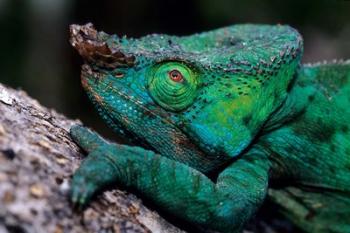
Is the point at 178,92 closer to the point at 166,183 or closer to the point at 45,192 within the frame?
the point at 166,183

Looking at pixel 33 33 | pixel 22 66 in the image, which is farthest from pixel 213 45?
pixel 33 33

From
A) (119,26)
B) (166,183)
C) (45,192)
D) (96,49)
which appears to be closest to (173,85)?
(96,49)

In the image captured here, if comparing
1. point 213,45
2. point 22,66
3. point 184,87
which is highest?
point 213,45

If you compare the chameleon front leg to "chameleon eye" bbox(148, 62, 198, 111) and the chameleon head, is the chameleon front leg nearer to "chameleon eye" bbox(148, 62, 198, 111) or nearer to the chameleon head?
the chameleon head

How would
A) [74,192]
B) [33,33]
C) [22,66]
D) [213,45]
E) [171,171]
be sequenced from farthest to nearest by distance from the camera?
1. [33,33]
2. [22,66]
3. [213,45]
4. [171,171]
5. [74,192]

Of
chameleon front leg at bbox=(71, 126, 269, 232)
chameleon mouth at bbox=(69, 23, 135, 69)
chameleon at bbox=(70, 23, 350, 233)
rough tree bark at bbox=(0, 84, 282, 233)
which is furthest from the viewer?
chameleon mouth at bbox=(69, 23, 135, 69)

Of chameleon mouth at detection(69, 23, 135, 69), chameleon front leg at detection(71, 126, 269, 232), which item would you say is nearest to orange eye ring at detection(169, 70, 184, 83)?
chameleon mouth at detection(69, 23, 135, 69)

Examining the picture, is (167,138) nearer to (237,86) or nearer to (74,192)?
(237,86)

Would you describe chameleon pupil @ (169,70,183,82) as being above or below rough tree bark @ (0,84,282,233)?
above
